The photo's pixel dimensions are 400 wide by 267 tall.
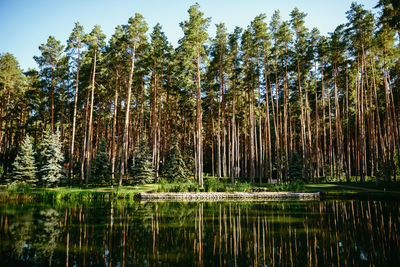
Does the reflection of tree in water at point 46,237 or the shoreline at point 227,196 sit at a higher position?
the reflection of tree in water at point 46,237

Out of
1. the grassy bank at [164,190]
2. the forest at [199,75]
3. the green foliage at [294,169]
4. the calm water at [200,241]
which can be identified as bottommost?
the grassy bank at [164,190]

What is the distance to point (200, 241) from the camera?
768 cm

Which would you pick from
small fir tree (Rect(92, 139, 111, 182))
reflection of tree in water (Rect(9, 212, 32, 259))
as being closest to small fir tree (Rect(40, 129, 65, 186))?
small fir tree (Rect(92, 139, 111, 182))

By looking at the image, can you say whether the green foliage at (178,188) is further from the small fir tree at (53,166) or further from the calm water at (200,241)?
the small fir tree at (53,166)

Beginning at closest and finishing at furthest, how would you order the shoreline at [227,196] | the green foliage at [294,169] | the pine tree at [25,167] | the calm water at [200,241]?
the calm water at [200,241], the shoreline at [227,196], the pine tree at [25,167], the green foliage at [294,169]

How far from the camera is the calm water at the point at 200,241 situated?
6023 millimetres

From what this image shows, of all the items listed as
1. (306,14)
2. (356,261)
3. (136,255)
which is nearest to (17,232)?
(136,255)

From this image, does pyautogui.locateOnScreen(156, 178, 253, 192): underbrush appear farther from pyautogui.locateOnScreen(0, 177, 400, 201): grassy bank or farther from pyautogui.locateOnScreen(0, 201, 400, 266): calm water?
pyautogui.locateOnScreen(0, 201, 400, 266): calm water

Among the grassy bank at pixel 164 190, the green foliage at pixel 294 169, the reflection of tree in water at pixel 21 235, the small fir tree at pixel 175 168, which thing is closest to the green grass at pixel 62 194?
the grassy bank at pixel 164 190

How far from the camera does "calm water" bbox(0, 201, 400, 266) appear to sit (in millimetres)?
6023

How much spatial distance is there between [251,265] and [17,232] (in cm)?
858

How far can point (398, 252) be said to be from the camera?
6512 millimetres

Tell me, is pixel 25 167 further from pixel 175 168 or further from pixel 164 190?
pixel 175 168

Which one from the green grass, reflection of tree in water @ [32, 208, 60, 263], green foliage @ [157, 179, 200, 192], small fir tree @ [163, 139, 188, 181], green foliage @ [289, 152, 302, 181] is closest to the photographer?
reflection of tree in water @ [32, 208, 60, 263]
